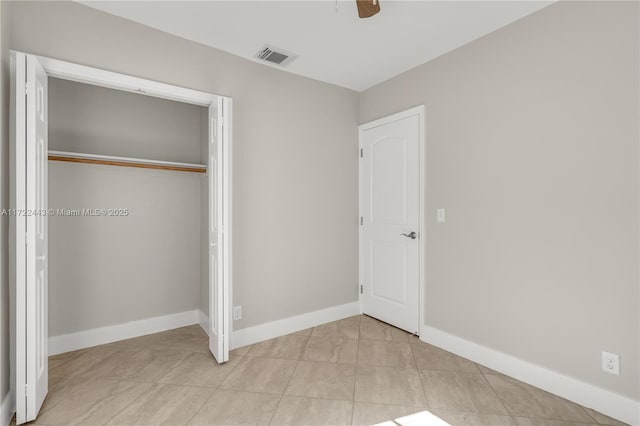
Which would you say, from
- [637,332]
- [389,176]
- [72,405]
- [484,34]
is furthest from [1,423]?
[484,34]

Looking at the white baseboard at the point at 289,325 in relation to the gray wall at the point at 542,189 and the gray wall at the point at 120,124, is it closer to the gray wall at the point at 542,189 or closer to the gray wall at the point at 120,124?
the gray wall at the point at 542,189

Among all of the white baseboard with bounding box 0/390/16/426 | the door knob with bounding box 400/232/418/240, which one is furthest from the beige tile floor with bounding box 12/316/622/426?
the door knob with bounding box 400/232/418/240

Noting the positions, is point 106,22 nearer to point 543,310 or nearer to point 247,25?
point 247,25

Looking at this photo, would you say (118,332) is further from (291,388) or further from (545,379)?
(545,379)

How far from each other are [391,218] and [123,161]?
261 centimetres

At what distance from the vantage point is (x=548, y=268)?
2.23 meters

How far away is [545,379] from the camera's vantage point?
2.23 m

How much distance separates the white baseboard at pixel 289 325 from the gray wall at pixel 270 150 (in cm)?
6

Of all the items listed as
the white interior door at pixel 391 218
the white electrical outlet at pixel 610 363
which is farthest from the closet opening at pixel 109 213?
the white electrical outlet at pixel 610 363

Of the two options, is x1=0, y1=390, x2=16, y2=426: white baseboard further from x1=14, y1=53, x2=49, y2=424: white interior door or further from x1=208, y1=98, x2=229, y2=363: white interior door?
x1=208, y1=98, x2=229, y2=363: white interior door

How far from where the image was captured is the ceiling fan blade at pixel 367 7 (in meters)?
1.91

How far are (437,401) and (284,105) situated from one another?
2.77 metres

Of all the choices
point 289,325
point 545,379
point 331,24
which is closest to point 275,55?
point 331,24

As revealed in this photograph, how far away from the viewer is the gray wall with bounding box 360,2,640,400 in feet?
6.31
